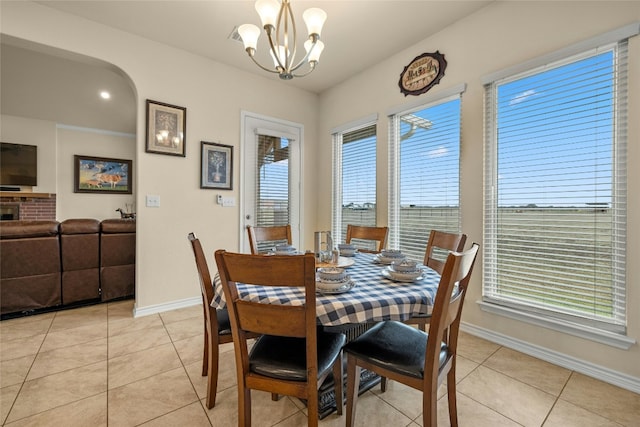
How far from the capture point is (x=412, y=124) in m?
2.94

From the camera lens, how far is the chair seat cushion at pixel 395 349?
1129mm

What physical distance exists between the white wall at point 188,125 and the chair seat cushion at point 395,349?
2.43 m

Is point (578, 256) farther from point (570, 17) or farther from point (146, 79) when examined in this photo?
point (146, 79)

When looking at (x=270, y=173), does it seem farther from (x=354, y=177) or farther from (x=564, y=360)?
(x=564, y=360)

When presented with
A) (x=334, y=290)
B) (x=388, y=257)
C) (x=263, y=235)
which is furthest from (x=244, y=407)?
(x=263, y=235)

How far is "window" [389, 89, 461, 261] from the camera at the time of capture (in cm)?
259

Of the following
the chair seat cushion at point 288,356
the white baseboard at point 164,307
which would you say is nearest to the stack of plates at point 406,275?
the chair seat cushion at point 288,356

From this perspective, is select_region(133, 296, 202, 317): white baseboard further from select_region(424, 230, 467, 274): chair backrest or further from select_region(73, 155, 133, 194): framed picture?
select_region(73, 155, 133, 194): framed picture

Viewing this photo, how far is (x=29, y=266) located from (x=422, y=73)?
14.4ft

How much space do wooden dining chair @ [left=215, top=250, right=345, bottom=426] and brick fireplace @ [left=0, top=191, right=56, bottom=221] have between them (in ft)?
21.0

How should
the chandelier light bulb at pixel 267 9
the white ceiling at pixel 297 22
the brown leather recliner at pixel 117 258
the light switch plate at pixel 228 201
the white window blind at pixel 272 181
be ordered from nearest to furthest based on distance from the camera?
the chandelier light bulb at pixel 267 9
the white ceiling at pixel 297 22
the brown leather recliner at pixel 117 258
the light switch plate at pixel 228 201
the white window blind at pixel 272 181

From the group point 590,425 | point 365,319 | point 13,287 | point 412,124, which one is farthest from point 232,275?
point 13,287

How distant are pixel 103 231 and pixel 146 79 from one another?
5.65 feet

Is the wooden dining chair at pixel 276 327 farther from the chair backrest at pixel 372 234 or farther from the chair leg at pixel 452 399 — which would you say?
the chair backrest at pixel 372 234
